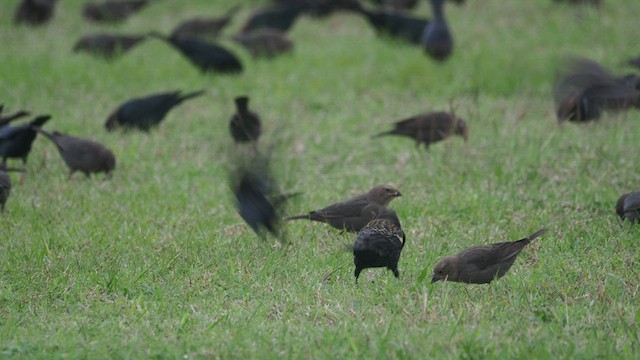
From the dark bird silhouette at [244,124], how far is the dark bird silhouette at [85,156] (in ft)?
4.36

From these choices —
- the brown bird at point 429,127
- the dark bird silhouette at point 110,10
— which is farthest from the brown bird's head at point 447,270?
the dark bird silhouette at point 110,10

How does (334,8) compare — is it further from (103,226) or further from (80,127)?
(103,226)

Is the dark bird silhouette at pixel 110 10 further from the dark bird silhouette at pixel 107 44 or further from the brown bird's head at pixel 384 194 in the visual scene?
the brown bird's head at pixel 384 194

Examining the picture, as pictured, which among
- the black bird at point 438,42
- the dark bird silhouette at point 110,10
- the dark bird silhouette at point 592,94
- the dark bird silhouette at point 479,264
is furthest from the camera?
the dark bird silhouette at point 110,10

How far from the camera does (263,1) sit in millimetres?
15945

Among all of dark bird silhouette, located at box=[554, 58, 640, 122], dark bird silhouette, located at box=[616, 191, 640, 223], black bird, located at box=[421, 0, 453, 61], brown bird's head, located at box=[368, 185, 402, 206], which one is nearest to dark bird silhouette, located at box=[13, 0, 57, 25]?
black bird, located at box=[421, 0, 453, 61]

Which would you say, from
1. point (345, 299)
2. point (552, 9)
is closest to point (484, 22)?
point (552, 9)

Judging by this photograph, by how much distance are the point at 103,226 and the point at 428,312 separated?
271 cm

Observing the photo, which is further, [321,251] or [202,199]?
[202,199]

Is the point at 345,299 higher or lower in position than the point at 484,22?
higher

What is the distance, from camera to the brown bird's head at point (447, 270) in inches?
214

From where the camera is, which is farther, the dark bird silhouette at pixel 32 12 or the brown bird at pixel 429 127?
the dark bird silhouette at pixel 32 12

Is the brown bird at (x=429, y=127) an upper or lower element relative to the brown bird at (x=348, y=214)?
lower

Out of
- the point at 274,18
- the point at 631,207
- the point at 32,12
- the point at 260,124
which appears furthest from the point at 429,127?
the point at 32,12
